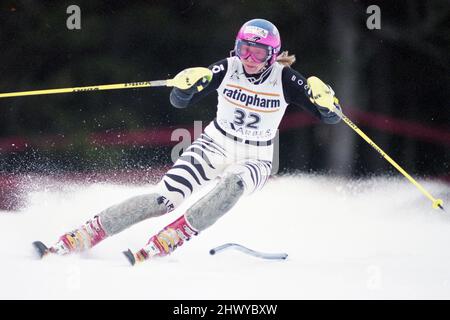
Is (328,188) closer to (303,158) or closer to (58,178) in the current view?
(303,158)

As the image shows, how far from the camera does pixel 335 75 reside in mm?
5070

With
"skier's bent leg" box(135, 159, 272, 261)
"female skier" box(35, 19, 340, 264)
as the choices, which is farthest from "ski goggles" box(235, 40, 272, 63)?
"skier's bent leg" box(135, 159, 272, 261)

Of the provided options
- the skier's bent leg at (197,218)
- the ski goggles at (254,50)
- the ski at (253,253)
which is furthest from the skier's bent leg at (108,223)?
the ski goggles at (254,50)

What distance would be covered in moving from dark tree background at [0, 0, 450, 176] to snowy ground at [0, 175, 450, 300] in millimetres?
403

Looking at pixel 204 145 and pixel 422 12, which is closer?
pixel 204 145

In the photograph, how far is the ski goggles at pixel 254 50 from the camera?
354 cm

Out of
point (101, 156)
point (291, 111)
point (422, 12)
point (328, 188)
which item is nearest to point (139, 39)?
point (101, 156)

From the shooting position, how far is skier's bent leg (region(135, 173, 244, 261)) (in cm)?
347

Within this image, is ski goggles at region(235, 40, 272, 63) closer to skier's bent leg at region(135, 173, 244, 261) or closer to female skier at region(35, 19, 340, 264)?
female skier at region(35, 19, 340, 264)

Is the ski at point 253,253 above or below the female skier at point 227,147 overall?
below

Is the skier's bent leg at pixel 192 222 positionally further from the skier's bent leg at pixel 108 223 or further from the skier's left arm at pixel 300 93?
the skier's left arm at pixel 300 93

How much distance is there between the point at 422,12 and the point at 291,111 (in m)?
1.21

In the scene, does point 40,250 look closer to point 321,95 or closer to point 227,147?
point 227,147

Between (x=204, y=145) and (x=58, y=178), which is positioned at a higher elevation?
(x=204, y=145)
